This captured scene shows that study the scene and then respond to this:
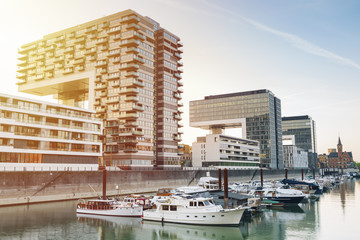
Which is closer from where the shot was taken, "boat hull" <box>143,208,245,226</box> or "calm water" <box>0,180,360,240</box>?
"calm water" <box>0,180,360,240</box>

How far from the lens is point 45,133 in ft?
263

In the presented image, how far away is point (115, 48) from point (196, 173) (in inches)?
2456

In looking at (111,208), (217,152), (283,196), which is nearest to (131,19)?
(217,152)

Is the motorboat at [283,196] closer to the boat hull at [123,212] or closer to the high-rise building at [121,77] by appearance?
the boat hull at [123,212]

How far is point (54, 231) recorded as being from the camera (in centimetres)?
4012

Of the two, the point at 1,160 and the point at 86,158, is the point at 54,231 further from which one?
the point at 86,158

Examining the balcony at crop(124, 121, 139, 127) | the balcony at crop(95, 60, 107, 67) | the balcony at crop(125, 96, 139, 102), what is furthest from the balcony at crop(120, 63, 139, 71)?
the balcony at crop(124, 121, 139, 127)

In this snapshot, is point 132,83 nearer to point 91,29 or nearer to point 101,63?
point 101,63

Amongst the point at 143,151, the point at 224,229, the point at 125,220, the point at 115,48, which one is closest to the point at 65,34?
the point at 115,48

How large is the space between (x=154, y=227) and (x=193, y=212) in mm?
6330

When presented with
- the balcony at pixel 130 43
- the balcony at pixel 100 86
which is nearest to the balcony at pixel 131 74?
the balcony at pixel 130 43

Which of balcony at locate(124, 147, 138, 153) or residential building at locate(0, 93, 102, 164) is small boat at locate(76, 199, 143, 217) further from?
balcony at locate(124, 147, 138, 153)

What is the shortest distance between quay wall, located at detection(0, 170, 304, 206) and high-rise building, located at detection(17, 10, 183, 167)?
2327 cm

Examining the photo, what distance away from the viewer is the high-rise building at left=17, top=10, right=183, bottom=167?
121 m
